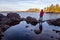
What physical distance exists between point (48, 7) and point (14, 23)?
3.90 m

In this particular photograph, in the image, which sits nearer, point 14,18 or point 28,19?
point 28,19

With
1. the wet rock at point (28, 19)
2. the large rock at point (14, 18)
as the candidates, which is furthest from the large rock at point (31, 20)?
the large rock at point (14, 18)

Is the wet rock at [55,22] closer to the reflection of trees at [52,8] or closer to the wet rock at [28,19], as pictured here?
the reflection of trees at [52,8]

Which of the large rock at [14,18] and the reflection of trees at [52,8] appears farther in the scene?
the large rock at [14,18]

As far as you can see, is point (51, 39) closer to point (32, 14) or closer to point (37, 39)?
point (37, 39)

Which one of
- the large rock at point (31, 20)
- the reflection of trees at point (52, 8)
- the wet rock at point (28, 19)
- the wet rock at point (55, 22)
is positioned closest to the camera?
the reflection of trees at point (52, 8)

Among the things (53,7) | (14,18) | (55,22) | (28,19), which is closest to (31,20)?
(28,19)

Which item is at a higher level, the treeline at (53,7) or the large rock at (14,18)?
the treeline at (53,7)

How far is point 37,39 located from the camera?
8508 millimetres

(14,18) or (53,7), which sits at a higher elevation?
(53,7)

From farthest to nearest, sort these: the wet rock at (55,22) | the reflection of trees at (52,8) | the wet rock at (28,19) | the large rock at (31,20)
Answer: the large rock at (31,20)
the wet rock at (28,19)
the wet rock at (55,22)
the reflection of trees at (52,8)

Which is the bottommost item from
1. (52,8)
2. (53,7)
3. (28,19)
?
(28,19)

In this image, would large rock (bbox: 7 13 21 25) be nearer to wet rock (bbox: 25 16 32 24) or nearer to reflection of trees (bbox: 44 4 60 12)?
wet rock (bbox: 25 16 32 24)

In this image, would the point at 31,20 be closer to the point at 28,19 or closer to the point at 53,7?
the point at 28,19
